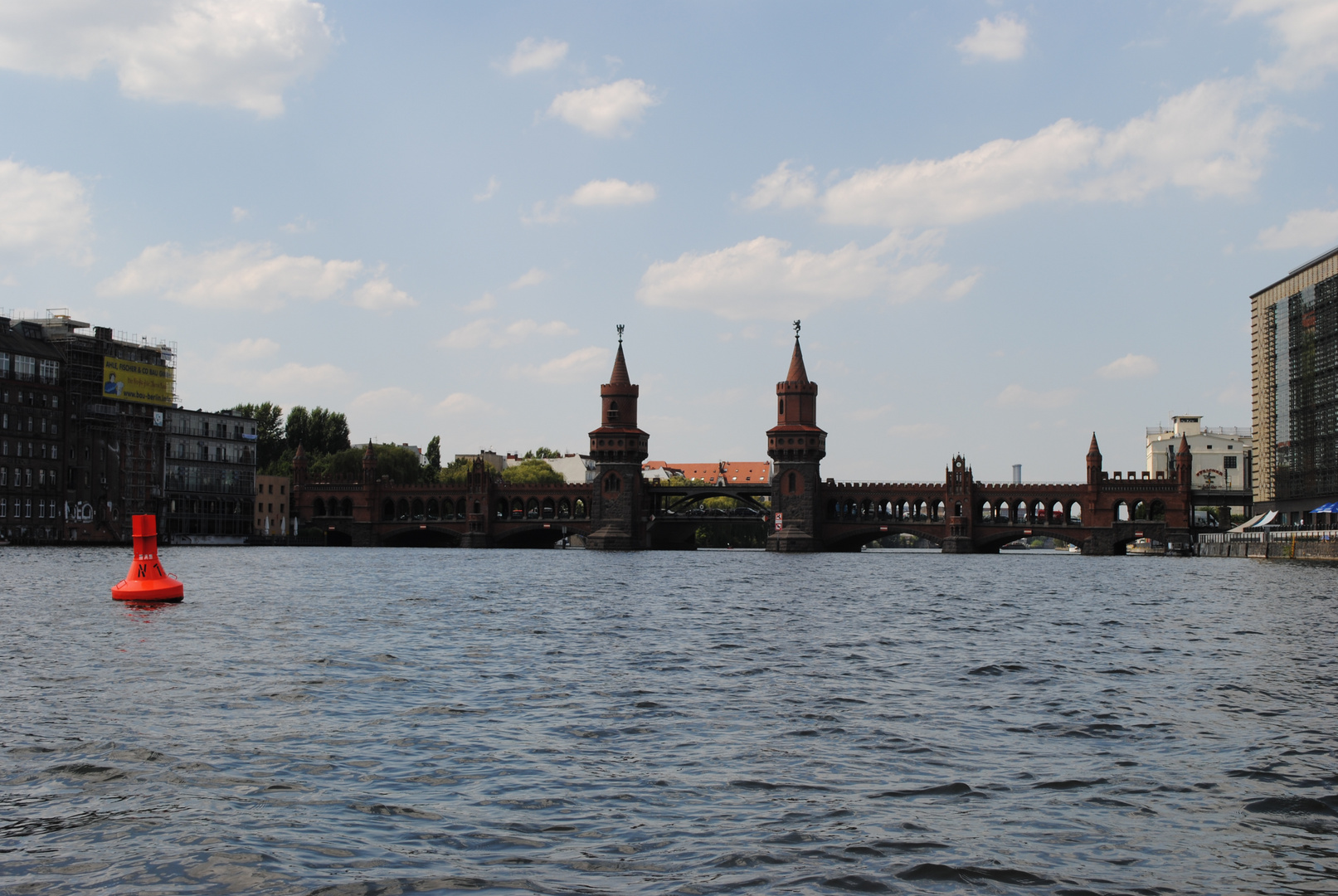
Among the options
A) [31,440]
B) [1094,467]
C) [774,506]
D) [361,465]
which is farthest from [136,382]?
[1094,467]

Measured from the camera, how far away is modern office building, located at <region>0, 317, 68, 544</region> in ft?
342

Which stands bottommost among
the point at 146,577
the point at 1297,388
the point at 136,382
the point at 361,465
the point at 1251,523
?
the point at 146,577

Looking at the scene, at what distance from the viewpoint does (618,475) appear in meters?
136

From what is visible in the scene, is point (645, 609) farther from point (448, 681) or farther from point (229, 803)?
point (229, 803)

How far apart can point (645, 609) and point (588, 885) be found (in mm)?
33383

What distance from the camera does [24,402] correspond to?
107m

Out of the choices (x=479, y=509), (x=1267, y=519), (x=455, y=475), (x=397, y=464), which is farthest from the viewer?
(x=455, y=475)

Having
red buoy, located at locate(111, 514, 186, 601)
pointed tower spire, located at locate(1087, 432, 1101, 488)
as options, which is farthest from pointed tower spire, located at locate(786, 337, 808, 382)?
red buoy, located at locate(111, 514, 186, 601)

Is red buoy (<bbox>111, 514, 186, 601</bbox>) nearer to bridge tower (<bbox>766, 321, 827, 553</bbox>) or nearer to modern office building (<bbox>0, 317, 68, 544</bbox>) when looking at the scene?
modern office building (<bbox>0, 317, 68, 544</bbox>)

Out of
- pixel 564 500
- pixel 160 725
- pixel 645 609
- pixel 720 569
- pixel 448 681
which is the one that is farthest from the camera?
pixel 564 500

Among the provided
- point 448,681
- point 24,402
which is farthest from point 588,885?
point 24,402

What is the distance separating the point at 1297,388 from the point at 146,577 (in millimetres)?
100647

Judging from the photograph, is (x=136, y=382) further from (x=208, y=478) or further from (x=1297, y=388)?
(x=1297, y=388)

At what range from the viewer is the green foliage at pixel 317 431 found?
168m
